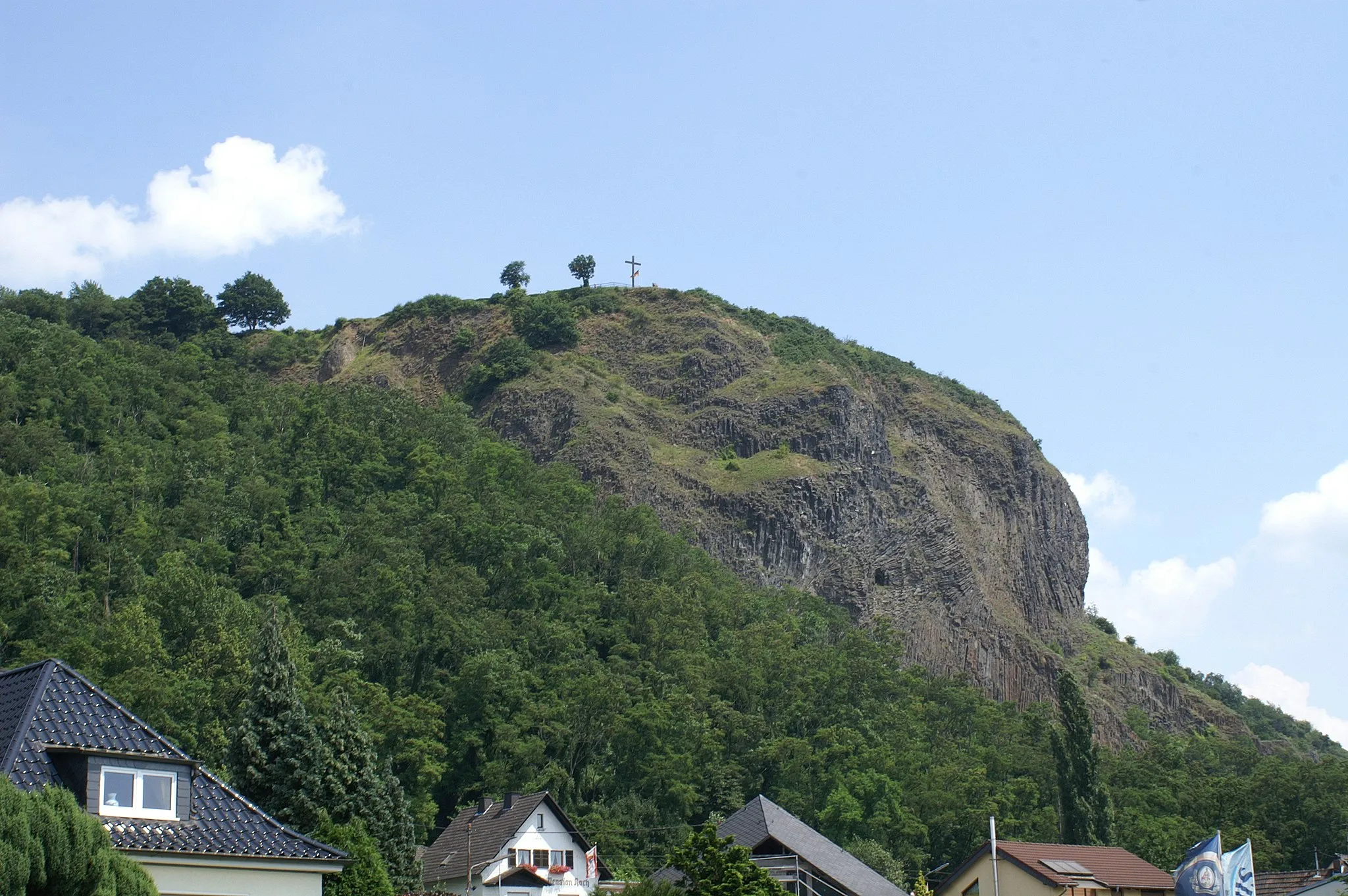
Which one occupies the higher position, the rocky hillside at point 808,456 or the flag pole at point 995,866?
the rocky hillside at point 808,456

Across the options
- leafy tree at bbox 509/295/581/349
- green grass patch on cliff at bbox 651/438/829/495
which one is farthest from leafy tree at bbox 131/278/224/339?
green grass patch on cliff at bbox 651/438/829/495

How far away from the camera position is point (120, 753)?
860 inches

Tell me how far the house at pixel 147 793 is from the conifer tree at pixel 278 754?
24.2m

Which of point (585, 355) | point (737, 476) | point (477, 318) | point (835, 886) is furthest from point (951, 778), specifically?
point (477, 318)

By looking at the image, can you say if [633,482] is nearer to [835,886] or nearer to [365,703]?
[365,703]

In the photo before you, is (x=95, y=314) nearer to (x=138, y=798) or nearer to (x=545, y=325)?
(x=545, y=325)

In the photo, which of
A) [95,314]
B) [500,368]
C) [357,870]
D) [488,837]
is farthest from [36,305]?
[357,870]

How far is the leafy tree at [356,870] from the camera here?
1310 inches

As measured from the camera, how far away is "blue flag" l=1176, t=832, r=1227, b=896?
43.9 meters

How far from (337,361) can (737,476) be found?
121ft

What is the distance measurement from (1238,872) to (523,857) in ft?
81.2

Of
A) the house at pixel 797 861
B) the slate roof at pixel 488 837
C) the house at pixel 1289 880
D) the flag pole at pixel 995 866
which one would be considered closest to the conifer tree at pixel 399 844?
the slate roof at pixel 488 837

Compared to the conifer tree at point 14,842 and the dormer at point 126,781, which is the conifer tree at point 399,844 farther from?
the conifer tree at point 14,842

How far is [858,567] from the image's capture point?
323ft
